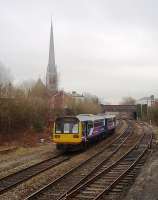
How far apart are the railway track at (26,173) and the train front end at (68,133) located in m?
2.28

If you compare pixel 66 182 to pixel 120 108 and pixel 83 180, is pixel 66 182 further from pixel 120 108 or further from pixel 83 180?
pixel 120 108

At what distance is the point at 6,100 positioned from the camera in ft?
116

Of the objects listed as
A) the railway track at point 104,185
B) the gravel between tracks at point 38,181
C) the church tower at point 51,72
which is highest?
the church tower at point 51,72

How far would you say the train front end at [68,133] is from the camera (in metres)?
28.0

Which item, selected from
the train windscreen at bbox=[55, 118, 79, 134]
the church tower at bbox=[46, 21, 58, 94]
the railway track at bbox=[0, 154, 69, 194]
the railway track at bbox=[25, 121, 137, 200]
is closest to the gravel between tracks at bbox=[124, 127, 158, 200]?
the railway track at bbox=[25, 121, 137, 200]

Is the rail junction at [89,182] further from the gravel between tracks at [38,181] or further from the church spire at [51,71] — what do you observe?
the church spire at [51,71]

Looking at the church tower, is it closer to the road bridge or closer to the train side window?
the road bridge

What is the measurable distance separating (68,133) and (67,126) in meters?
0.54

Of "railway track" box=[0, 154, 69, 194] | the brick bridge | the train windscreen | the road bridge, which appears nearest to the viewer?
"railway track" box=[0, 154, 69, 194]

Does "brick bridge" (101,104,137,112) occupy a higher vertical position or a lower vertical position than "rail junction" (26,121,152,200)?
higher

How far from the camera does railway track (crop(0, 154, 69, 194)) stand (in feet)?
55.3

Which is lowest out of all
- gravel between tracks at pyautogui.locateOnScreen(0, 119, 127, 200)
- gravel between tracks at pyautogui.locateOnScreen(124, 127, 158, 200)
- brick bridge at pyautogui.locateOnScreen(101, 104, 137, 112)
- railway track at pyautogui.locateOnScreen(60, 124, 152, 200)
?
gravel between tracks at pyautogui.locateOnScreen(0, 119, 127, 200)

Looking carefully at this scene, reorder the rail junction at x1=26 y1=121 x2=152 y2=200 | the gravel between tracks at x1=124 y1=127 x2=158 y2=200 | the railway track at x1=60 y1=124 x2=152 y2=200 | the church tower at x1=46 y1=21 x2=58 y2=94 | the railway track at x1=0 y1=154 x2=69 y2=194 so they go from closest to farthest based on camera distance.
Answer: the gravel between tracks at x1=124 y1=127 x2=158 y2=200 < the railway track at x1=60 y1=124 x2=152 y2=200 < the rail junction at x1=26 y1=121 x2=152 y2=200 < the railway track at x1=0 y1=154 x2=69 y2=194 < the church tower at x1=46 y1=21 x2=58 y2=94

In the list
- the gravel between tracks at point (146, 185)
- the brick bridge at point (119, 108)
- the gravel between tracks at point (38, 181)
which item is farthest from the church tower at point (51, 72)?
the gravel between tracks at point (146, 185)
